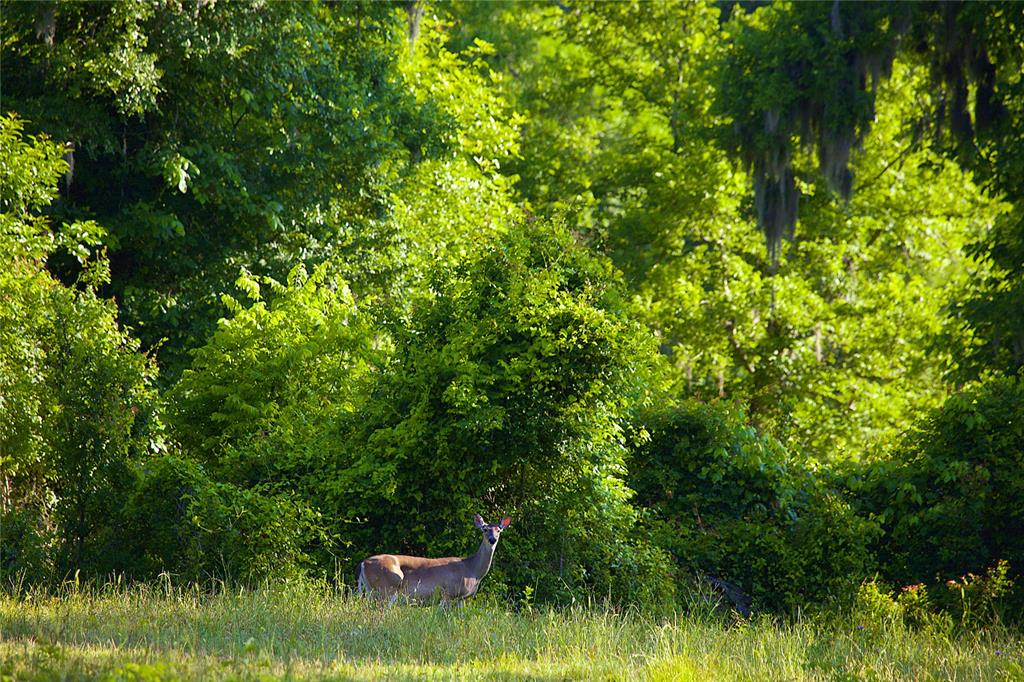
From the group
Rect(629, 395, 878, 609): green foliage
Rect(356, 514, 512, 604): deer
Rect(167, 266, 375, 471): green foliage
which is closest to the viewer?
Rect(356, 514, 512, 604): deer

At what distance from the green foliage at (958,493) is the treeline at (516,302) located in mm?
46

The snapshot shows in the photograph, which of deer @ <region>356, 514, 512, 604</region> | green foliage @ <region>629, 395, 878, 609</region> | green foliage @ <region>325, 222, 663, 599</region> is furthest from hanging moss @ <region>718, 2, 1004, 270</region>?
deer @ <region>356, 514, 512, 604</region>

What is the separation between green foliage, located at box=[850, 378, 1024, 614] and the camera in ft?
44.4

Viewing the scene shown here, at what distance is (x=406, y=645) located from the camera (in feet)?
28.0

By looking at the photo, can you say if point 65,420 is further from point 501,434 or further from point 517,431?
point 517,431

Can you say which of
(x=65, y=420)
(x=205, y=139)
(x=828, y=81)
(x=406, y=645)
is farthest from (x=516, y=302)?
(x=205, y=139)

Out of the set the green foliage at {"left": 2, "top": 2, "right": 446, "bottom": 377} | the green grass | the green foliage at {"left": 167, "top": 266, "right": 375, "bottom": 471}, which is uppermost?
the green foliage at {"left": 2, "top": 2, "right": 446, "bottom": 377}

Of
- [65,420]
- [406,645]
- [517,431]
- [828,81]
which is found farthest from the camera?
[828,81]

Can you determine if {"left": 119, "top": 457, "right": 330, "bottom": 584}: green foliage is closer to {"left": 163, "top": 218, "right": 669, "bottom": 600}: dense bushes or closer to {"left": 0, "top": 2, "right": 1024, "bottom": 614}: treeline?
{"left": 0, "top": 2, "right": 1024, "bottom": 614}: treeline

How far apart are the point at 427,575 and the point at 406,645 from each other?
2.36 meters

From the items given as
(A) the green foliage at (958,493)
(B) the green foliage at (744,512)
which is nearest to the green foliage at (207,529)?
(B) the green foliage at (744,512)

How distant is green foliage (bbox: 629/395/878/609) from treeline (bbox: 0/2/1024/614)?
43 mm

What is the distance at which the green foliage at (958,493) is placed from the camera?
13539 millimetres

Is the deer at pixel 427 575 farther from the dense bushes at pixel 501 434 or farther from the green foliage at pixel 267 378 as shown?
the green foliage at pixel 267 378
